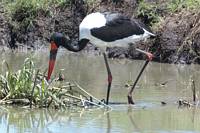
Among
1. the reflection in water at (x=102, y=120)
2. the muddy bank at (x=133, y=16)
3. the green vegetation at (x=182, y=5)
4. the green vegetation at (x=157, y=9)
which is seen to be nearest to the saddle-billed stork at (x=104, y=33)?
the reflection in water at (x=102, y=120)

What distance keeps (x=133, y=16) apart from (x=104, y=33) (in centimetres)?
520

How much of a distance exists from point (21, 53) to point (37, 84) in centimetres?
579

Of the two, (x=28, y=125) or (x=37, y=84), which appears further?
(x=37, y=84)

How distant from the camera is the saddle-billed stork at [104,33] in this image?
8892 mm

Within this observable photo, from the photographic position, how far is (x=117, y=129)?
7.16 metres

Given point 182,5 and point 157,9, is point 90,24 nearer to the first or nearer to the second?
point 182,5

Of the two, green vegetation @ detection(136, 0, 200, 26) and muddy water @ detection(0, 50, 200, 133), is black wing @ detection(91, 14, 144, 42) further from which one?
green vegetation @ detection(136, 0, 200, 26)

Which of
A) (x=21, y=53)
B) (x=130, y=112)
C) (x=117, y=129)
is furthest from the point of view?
(x=21, y=53)

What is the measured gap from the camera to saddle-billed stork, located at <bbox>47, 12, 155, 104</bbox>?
350 inches

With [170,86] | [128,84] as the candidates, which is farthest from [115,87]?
[170,86]

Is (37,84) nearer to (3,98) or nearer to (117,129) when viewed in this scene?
(3,98)

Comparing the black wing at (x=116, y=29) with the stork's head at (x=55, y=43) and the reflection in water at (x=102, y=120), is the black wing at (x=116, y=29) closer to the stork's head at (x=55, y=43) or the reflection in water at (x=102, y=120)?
the stork's head at (x=55, y=43)

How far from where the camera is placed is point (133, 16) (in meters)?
14.1

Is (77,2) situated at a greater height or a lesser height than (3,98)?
greater
